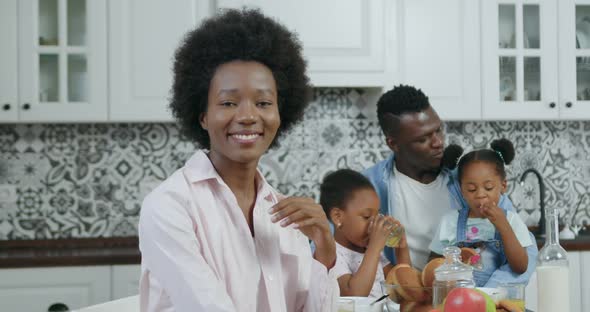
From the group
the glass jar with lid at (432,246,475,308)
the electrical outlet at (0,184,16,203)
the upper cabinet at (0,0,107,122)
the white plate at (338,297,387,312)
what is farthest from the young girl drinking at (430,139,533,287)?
the electrical outlet at (0,184,16,203)

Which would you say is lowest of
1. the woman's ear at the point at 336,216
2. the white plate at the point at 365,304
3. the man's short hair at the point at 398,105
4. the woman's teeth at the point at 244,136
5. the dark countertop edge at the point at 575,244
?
the dark countertop edge at the point at 575,244

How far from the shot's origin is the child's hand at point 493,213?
233cm

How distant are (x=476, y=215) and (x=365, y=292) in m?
0.56

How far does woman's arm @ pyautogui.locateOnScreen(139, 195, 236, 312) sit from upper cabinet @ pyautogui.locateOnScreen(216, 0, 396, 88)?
6.65 ft

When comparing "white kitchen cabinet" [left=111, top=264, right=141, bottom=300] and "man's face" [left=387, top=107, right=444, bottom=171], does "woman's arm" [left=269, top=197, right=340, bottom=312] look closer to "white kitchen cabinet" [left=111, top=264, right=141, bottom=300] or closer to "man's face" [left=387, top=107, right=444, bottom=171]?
"man's face" [left=387, top=107, right=444, bottom=171]

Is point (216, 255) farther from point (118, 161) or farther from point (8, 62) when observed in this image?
point (118, 161)

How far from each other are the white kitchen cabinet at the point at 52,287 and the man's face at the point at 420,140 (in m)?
1.27

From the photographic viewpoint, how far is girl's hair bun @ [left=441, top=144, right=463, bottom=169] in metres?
2.59

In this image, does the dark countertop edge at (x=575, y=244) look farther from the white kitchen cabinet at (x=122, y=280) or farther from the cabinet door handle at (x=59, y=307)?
the cabinet door handle at (x=59, y=307)

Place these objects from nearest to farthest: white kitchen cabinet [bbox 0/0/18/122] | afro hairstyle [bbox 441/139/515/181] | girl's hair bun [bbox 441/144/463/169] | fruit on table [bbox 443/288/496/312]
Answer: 1. fruit on table [bbox 443/288/496/312]
2. afro hairstyle [bbox 441/139/515/181]
3. girl's hair bun [bbox 441/144/463/169]
4. white kitchen cabinet [bbox 0/0/18/122]

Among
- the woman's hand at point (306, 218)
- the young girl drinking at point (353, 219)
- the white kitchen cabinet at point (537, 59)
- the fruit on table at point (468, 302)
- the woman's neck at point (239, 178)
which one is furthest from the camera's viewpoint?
the white kitchen cabinet at point (537, 59)

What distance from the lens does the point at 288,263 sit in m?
1.53

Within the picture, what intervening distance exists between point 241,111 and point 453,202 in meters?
1.30

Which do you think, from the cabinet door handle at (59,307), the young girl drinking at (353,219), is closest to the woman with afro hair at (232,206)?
the young girl drinking at (353,219)
